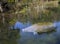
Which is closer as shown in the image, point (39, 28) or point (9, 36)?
point (9, 36)

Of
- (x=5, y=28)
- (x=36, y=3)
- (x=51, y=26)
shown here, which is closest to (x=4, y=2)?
(x=36, y=3)

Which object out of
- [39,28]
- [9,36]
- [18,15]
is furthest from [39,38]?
[18,15]

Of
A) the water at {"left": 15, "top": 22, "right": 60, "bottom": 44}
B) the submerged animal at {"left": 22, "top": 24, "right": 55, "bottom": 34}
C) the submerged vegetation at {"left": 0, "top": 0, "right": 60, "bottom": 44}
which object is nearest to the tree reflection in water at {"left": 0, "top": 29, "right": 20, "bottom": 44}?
the submerged vegetation at {"left": 0, "top": 0, "right": 60, "bottom": 44}

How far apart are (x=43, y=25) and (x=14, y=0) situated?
5598mm

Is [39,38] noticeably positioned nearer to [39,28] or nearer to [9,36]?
[39,28]

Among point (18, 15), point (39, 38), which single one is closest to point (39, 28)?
point (39, 38)

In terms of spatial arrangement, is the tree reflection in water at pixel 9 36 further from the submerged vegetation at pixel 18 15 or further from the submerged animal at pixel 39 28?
the submerged animal at pixel 39 28

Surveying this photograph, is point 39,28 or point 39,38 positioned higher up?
point 39,28

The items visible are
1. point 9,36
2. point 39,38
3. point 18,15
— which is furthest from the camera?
point 18,15

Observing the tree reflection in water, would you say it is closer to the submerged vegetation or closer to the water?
the submerged vegetation

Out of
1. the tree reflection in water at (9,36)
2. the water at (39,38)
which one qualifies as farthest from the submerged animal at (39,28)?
the tree reflection in water at (9,36)

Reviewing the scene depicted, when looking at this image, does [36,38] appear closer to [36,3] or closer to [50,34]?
[50,34]

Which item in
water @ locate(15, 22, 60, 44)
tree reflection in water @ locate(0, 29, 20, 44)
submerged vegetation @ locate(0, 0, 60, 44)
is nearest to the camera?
water @ locate(15, 22, 60, 44)

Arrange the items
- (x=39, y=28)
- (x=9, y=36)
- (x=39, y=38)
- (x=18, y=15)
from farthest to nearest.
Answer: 1. (x=18, y=15)
2. (x=39, y=28)
3. (x=9, y=36)
4. (x=39, y=38)
